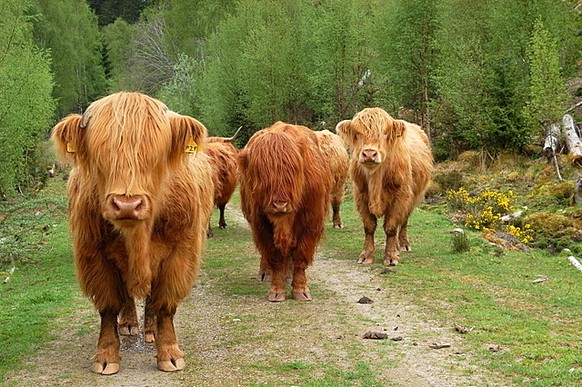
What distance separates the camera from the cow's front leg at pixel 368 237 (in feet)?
31.2

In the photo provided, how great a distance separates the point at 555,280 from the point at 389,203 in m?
2.19

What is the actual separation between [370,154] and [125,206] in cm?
495

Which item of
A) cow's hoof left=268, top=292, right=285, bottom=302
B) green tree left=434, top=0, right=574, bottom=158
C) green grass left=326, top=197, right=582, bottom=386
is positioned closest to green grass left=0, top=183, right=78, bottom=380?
cow's hoof left=268, top=292, right=285, bottom=302

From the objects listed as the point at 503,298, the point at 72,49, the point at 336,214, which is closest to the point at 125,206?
the point at 503,298

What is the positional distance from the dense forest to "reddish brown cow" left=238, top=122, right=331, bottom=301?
782 centimetres

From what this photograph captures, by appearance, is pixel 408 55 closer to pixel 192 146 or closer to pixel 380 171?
pixel 380 171

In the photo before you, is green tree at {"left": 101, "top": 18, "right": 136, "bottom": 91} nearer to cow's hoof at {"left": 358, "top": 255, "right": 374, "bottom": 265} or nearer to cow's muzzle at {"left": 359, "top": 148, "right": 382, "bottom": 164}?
cow's hoof at {"left": 358, "top": 255, "right": 374, "bottom": 265}

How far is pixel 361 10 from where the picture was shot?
2961 centimetres

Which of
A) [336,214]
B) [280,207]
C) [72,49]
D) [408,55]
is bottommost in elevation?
[336,214]

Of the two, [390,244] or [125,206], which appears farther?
[390,244]

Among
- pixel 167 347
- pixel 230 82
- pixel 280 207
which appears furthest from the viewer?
pixel 230 82

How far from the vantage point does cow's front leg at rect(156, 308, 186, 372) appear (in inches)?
201

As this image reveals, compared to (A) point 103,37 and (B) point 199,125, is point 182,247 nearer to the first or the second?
(B) point 199,125

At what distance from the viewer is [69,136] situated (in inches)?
180
